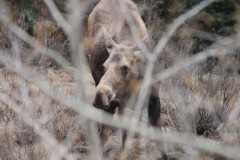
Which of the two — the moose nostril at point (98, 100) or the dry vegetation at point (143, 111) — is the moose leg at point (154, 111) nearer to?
the dry vegetation at point (143, 111)

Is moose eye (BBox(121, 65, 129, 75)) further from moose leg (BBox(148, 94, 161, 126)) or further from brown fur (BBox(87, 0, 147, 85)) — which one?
moose leg (BBox(148, 94, 161, 126))

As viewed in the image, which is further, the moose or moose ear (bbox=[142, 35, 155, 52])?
moose ear (bbox=[142, 35, 155, 52])

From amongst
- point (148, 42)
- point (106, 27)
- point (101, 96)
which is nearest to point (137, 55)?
point (148, 42)

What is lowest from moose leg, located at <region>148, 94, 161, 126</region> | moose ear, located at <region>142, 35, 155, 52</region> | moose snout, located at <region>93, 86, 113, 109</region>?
moose leg, located at <region>148, 94, 161, 126</region>

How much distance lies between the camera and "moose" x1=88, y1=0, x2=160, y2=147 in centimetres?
425

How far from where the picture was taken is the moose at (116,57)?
4.25 meters

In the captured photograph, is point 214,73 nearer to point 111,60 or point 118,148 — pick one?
point 118,148

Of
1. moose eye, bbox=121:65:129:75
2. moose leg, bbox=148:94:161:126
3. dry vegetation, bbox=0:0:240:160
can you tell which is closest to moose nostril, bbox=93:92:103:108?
dry vegetation, bbox=0:0:240:160

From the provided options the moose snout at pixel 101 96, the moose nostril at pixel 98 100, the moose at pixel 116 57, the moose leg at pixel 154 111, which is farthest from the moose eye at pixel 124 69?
the moose leg at pixel 154 111

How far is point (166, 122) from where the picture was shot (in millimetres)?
6848

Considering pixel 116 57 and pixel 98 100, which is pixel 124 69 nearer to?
pixel 116 57

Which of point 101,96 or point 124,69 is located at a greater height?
point 101,96

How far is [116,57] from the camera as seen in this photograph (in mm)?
4438

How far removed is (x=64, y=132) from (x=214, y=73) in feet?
8.99
